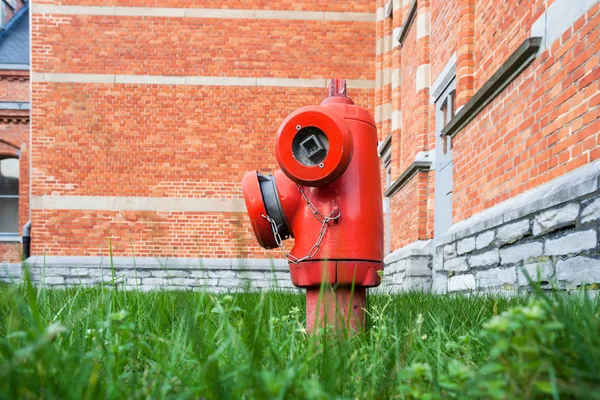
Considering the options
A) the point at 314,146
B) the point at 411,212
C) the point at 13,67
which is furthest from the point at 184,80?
the point at 314,146

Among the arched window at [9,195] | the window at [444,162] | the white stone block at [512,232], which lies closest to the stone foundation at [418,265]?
the window at [444,162]

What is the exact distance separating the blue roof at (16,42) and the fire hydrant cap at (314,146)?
1503 cm

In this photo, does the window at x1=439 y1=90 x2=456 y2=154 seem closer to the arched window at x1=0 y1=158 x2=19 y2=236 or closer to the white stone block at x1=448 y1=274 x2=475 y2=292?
the white stone block at x1=448 y1=274 x2=475 y2=292

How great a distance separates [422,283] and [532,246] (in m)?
3.84

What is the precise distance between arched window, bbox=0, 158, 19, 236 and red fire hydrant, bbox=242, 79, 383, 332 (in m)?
15.1

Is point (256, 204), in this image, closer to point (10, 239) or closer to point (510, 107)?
point (510, 107)

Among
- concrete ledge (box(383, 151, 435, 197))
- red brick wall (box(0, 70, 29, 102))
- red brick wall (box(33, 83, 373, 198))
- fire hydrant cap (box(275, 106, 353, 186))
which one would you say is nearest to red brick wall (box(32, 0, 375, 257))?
red brick wall (box(33, 83, 373, 198))

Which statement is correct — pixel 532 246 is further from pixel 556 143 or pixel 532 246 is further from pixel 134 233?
pixel 134 233

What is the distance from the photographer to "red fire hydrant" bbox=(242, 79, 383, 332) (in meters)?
2.06

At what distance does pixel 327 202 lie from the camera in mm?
2170

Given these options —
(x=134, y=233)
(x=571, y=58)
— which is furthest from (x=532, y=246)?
(x=134, y=233)

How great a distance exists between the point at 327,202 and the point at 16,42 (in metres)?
16.8

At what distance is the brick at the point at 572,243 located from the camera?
2.99 metres

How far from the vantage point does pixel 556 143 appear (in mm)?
3635
